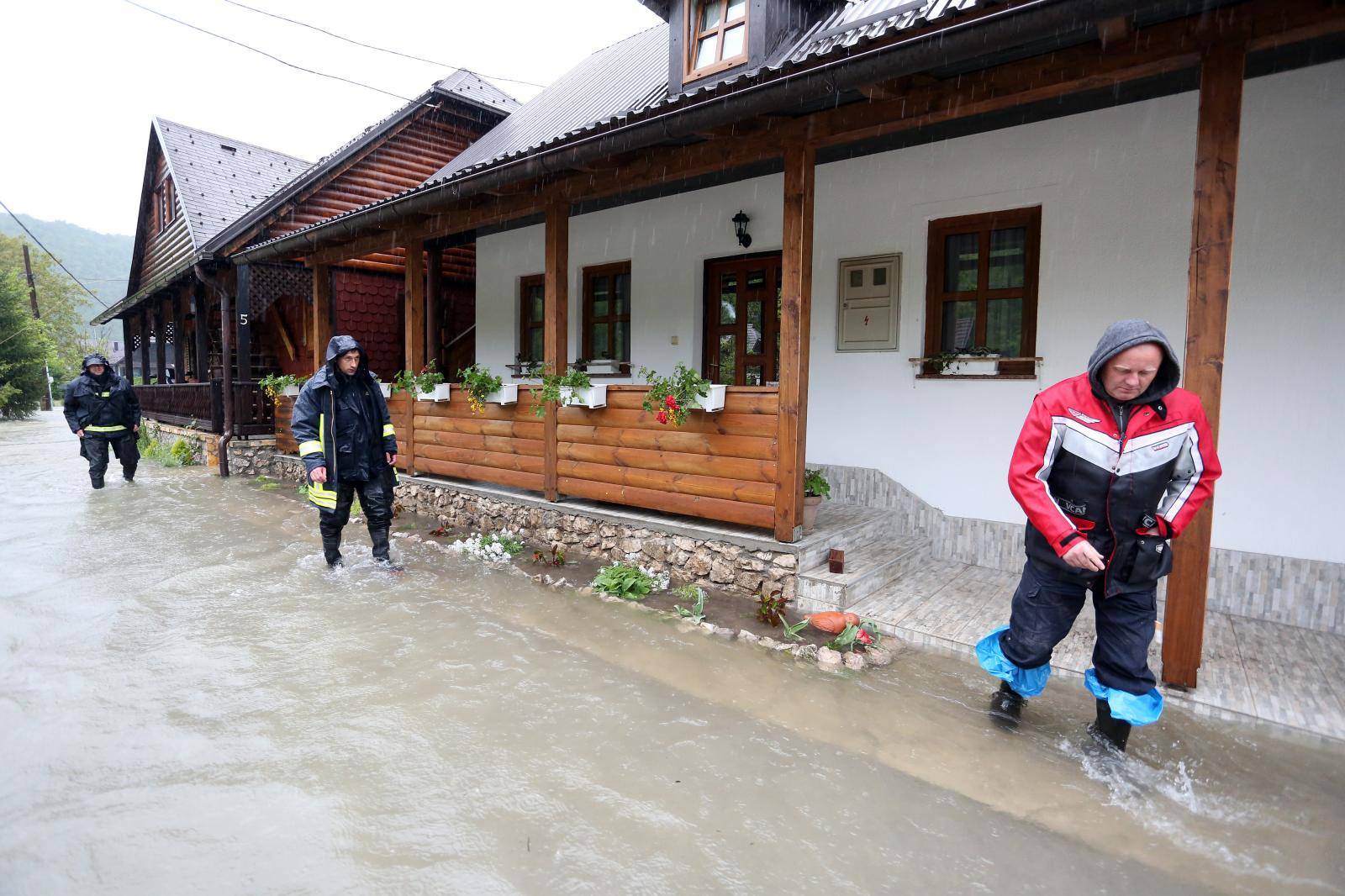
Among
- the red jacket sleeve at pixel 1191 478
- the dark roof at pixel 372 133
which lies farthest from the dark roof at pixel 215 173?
the red jacket sleeve at pixel 1191 478

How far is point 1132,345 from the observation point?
2.54 meters

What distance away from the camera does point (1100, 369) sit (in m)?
2.69

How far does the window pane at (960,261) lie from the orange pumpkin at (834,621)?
10.2ft

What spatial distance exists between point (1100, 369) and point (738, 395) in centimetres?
266

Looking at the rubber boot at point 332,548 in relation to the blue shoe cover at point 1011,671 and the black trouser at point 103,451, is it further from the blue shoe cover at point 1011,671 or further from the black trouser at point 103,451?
the black trouser at point 103,451

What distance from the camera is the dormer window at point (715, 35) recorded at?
275 inches

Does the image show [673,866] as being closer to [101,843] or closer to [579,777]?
[579,777]

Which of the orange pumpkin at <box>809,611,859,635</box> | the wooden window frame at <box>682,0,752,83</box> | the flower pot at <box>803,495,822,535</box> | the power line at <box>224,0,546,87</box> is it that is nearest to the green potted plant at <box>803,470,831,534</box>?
the flower pot at <box>803,495,822,535</box>

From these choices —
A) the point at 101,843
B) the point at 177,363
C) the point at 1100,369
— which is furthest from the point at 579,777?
the point at 177,363

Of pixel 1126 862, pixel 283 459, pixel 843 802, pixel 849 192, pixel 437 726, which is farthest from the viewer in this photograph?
pixel 283 459

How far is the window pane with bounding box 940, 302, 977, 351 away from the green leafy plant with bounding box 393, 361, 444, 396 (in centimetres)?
514

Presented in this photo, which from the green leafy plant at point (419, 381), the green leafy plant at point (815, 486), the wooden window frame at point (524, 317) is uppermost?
the wooden window frame at point (524, 317)

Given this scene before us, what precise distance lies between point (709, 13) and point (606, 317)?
11.4 ft

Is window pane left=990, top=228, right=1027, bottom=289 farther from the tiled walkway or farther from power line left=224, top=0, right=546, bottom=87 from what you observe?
power line left=224, top=0, right=546, bottom=87
